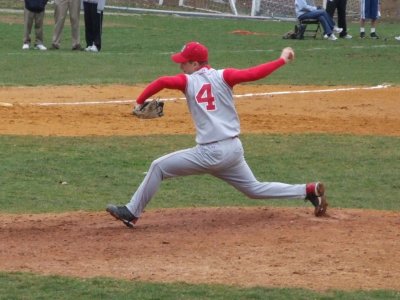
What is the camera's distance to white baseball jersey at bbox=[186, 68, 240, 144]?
883 centimetres

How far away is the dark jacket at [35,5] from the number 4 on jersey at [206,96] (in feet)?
52.0

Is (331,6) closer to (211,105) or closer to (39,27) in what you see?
(39,27)

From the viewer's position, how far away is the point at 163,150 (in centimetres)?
1377

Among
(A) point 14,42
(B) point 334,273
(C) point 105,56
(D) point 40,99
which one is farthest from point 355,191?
(A) point 14,42

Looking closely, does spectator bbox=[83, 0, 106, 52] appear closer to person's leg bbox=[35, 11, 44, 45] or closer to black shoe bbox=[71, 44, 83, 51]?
black shoe bbox=[71, 44, 83, 51]

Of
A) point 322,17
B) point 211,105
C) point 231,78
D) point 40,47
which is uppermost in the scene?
point 231,78

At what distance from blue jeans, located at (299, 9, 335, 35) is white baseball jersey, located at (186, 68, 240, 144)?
62.0 feet

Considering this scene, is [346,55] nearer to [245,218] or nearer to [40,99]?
[40,99]

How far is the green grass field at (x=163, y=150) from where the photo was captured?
7.41 m

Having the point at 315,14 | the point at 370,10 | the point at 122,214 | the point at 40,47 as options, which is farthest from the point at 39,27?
the point at 122,214

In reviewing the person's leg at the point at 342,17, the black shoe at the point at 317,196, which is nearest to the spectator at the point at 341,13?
the person's leg at the point at 342,17

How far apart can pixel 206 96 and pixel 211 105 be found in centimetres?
9

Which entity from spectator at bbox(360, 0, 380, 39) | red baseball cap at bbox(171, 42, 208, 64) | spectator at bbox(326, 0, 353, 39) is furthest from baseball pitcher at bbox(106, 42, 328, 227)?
spectator at bbox(326, 0, 353, 39)

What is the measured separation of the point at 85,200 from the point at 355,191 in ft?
9.54
